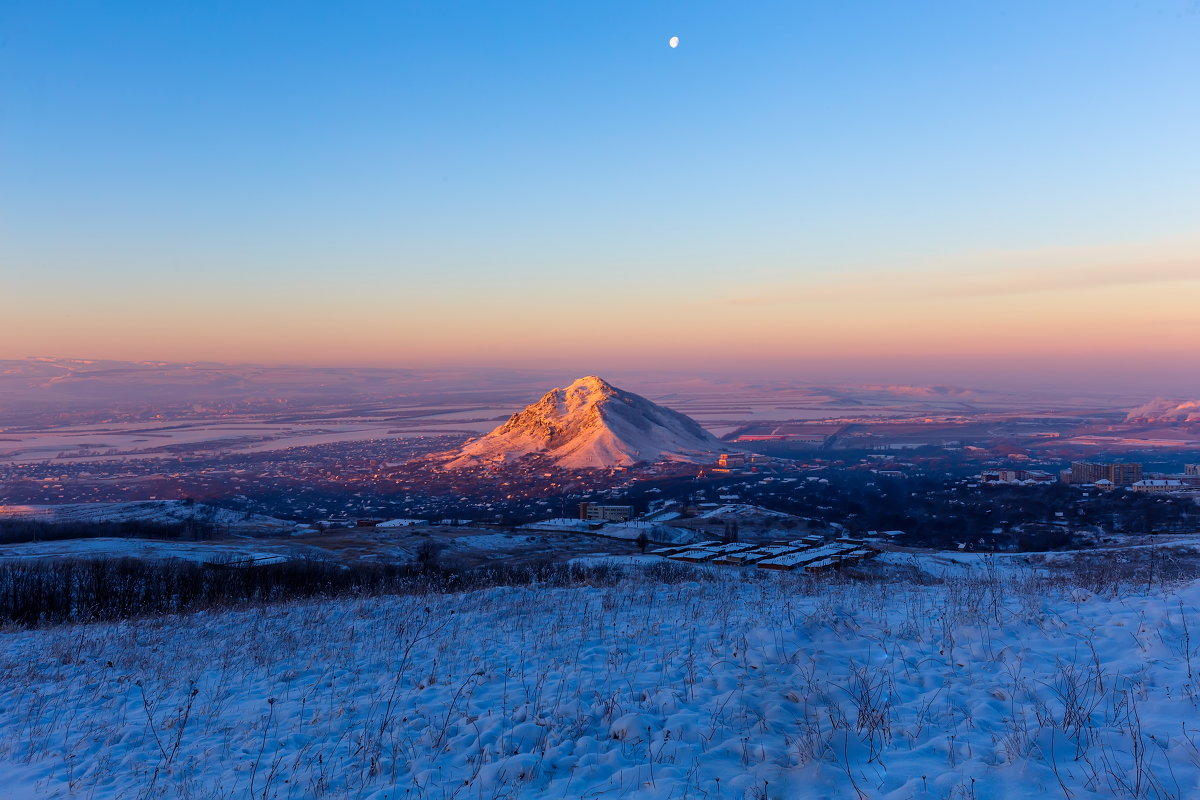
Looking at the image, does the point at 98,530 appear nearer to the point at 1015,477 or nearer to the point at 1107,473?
the point at 1015,477

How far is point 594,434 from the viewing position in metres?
78.2

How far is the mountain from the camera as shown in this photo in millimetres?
75062

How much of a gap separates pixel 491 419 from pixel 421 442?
122 ft

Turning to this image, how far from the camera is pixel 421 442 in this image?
327 feet

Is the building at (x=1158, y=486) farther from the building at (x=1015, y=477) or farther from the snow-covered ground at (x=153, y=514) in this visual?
the snow-covered ground at (x=153, y=514)

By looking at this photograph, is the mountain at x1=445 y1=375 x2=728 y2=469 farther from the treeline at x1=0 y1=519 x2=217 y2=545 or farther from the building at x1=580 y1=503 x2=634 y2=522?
the treeline at x1=0 y1=519 x2=217 y2=545

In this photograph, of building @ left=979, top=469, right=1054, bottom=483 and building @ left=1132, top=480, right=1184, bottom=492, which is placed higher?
building @ left=1132, top=480, right=1184, bottom=492

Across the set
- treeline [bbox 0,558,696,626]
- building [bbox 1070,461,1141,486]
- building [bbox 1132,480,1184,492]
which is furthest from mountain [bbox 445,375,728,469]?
treeline [bbox 0,558,696,626]

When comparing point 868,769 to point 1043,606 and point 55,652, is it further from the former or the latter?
point 55,652

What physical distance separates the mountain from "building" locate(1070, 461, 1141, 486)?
3314 cm

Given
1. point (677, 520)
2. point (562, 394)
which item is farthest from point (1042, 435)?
point (677, 520)

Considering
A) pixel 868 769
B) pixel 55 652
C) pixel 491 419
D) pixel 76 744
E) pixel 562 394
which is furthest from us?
pixel 491 419

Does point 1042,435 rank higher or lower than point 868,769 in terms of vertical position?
lower

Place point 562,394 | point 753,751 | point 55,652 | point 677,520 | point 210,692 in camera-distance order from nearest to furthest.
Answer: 1. point 753,751
2. point 210,692
3. point 55,652
4. point 677,520
5. point 562,394
